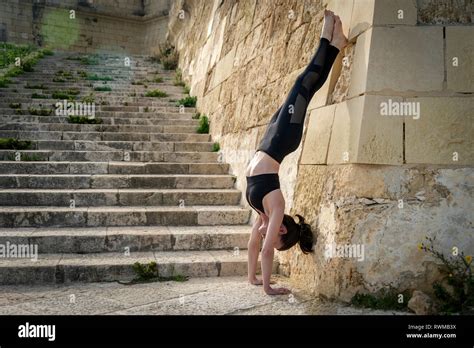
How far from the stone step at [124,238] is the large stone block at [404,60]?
7.57 feet

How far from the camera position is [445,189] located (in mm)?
3291

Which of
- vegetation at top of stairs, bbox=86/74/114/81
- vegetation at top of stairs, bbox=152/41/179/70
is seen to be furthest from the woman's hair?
vegetation at top of stairs, bbox=152/41/179/70

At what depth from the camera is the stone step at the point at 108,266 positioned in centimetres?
402

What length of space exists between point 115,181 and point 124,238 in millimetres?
1494

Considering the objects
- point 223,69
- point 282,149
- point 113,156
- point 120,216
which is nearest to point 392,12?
point 282,149

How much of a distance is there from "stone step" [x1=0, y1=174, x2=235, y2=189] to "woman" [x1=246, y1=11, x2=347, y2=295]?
264 centimetres

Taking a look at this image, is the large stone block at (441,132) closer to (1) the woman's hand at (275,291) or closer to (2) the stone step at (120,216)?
(1) the woman's hand at (275,291)

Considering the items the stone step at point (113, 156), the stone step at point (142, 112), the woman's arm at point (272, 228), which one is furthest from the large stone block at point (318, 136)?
the stone step at point (142, 112)

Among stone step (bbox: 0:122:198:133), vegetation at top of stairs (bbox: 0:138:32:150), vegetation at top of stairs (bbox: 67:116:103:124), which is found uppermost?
vegetation at top of stairs (bbox: 67:116:103:124)

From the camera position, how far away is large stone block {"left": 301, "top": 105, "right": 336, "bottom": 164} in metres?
3.83

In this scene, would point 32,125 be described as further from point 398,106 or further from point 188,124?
point 398,106

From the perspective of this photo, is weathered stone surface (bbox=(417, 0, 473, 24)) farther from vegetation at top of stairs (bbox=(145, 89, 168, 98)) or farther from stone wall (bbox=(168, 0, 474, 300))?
vegetation at top of stairs (bbox=(145, 89, 168, 98))

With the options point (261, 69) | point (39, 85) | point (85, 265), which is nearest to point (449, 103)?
point (261, 69)

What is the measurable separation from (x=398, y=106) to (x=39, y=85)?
9359mm
